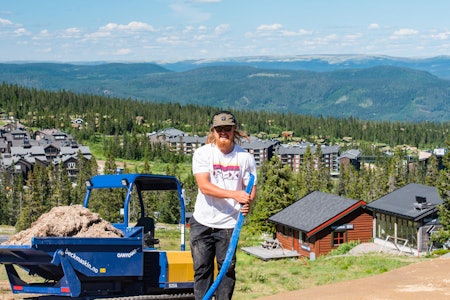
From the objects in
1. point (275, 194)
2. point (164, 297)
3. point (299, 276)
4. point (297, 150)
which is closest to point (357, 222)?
point (275, 194)

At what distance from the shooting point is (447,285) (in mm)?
11812

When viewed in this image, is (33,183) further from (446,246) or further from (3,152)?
(3,152)

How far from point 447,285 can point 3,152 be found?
145 meters

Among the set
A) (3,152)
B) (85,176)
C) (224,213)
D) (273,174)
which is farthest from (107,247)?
(3,152)

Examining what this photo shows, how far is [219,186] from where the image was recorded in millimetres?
8203

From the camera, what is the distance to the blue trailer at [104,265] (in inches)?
453

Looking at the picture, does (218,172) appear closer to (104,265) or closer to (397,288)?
(104,265)

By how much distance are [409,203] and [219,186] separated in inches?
1698

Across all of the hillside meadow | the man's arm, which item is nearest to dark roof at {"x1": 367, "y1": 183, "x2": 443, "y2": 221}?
the hillside meadow

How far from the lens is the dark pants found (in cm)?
817

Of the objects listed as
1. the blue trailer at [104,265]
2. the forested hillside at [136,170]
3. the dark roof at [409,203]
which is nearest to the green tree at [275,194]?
the forested hillside at [136,170]

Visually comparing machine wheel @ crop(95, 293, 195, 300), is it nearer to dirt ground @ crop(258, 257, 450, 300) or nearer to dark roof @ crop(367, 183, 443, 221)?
dirt ground @ crop(258, 257, 450, 300)

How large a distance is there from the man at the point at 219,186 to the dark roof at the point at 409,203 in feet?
131

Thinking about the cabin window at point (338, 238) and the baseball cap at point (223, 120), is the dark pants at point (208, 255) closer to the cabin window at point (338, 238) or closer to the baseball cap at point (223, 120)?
the baseball cap at point (223, 120)
